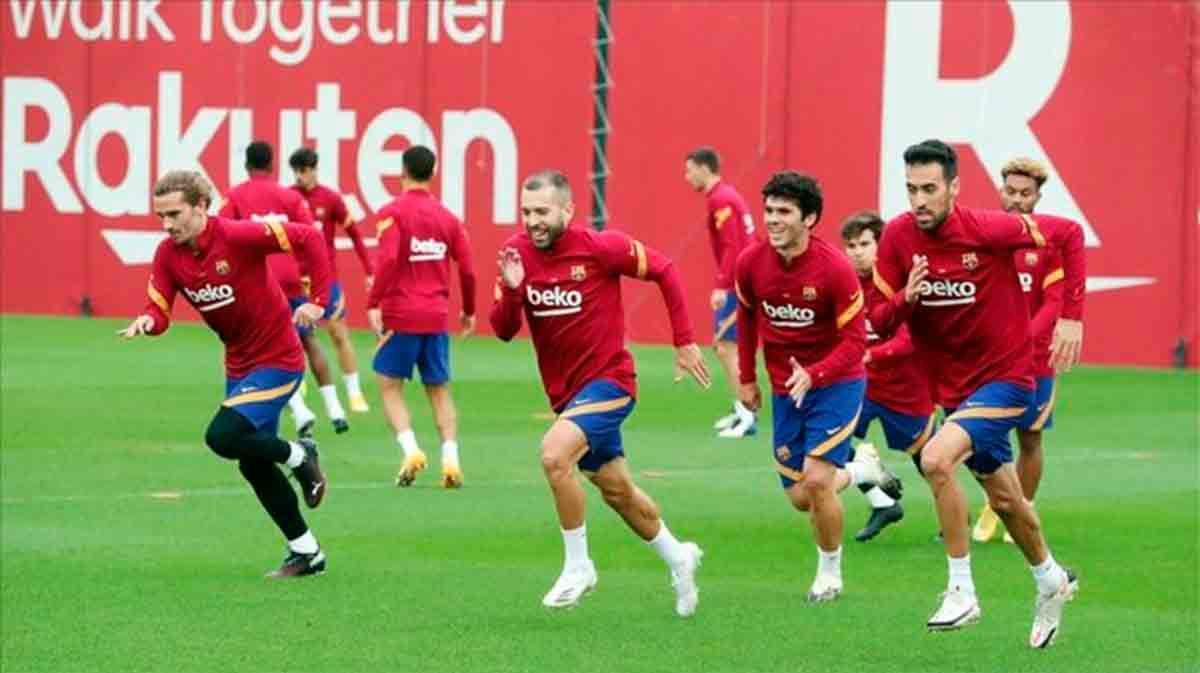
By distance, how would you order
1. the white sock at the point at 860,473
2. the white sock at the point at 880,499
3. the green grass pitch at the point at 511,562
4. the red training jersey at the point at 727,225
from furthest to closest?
the red training jersey at the point at 727,225, the white sock at the point at 880,499, the white sock at the point at 860,473, the green grass pitch at the point at 511,562

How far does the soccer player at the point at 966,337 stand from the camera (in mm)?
12422

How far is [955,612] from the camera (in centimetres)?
1232

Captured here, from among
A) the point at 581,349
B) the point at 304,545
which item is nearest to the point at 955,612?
the point at 581,349

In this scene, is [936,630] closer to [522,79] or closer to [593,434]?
[593,434]

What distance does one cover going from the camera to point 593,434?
43.3 ft

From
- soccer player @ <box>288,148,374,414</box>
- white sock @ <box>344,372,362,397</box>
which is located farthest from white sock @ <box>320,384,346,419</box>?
white sock @ <box>344,372,362,397</box>

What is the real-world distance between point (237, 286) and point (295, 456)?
994 mm

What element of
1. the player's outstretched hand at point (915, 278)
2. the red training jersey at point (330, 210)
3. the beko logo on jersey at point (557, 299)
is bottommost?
the red training jersey at point (330, 210)

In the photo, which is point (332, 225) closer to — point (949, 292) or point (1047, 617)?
point (949, 292)

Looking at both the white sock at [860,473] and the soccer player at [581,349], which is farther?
the white sock at [860,473]

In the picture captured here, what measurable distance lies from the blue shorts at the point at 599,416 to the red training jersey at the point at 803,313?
0.69 m

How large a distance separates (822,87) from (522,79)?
13.8 feet

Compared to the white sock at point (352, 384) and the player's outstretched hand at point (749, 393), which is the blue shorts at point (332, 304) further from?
the player's outstretched hand at point (749, 393)

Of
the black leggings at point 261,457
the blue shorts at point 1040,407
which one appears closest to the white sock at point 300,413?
the black leggings at point 261,457
